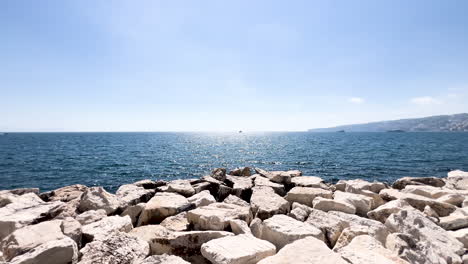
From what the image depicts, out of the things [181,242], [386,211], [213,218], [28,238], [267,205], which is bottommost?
[386,211]

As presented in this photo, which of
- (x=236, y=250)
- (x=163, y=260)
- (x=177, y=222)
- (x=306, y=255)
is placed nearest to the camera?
(x=306, y=255)

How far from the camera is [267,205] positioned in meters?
6.17

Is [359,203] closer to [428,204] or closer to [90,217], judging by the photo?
[428,204]

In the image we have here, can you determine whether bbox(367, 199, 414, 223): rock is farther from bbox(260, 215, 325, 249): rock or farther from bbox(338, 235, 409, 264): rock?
bbox(260, 215, 325, 249): rock

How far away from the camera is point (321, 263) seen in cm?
306

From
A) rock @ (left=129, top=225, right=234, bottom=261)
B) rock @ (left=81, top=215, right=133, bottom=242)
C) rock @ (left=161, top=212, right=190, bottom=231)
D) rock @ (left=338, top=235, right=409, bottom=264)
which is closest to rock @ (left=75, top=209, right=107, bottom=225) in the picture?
rock @ (left=81, top=215, right=133, bottom=242)

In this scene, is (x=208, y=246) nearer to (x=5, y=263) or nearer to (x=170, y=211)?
(x=170, y=211)

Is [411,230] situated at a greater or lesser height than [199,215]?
lesser

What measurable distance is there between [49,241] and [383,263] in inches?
200

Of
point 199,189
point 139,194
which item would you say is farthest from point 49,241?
point 199,189

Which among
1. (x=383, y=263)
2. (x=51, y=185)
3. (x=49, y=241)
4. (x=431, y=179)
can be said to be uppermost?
(x=49, y=241)

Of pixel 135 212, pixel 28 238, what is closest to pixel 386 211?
pixel 135 212

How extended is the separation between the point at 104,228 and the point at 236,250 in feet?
9.48

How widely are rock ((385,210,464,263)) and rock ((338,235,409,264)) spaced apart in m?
0.34
